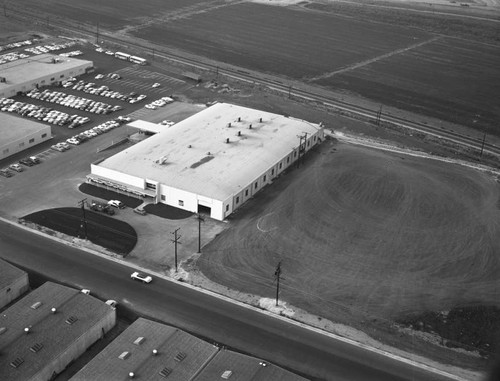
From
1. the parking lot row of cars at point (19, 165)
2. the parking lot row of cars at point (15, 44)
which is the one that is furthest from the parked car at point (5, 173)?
the parking lot row of cars at point (15, 44)

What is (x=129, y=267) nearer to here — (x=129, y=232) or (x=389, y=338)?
(x=129, y=232)

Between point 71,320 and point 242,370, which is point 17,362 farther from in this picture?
point 242,370

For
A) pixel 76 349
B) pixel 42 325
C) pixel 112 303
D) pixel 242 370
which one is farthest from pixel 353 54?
pixel 76 349

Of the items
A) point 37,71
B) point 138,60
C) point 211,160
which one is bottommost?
point 138,60

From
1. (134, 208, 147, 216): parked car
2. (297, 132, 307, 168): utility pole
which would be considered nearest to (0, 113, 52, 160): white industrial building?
(134, 208, 147, 216): parked car

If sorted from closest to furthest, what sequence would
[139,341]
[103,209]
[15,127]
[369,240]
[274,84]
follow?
[139,341], [369,240], [103,209], [15,127], [274,84]

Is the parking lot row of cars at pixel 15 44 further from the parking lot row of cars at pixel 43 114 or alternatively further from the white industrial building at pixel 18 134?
the white industrial building at pixel 18 134

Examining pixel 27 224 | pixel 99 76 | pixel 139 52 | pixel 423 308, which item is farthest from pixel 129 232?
pixel 139 52
